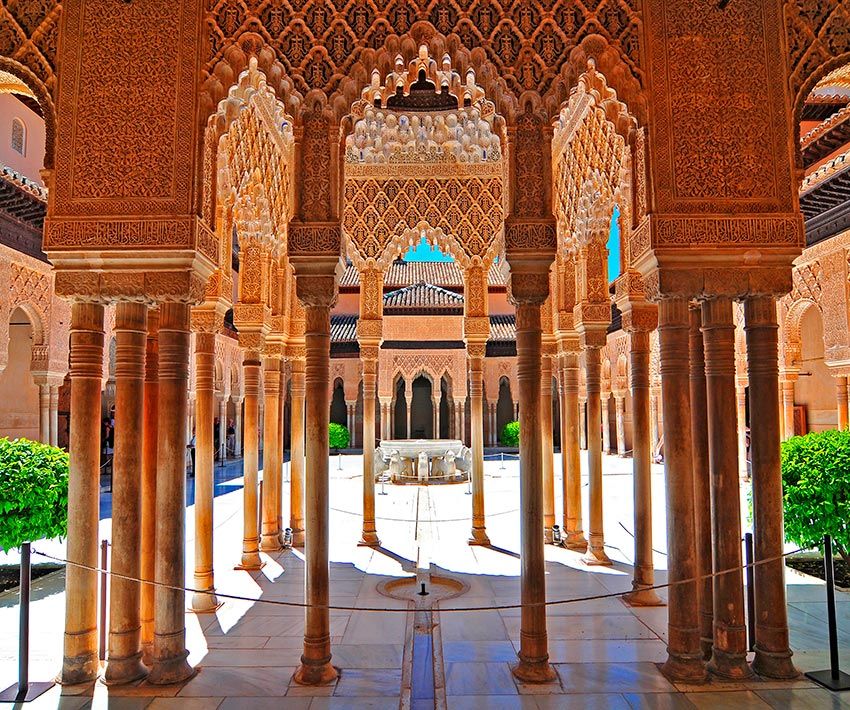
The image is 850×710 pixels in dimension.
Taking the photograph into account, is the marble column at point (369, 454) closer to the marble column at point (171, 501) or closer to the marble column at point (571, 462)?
the marble column at point (571, 462)

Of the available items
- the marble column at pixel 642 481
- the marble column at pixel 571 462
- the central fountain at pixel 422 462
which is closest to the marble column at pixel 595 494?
the marble column at pixel 571 462

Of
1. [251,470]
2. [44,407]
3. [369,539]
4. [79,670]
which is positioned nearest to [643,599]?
[369,539]

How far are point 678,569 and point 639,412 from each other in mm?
1790

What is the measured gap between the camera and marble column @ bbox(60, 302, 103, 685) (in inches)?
157

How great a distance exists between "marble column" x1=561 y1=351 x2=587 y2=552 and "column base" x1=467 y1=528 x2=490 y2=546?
1.05m

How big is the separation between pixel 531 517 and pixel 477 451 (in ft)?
14.0

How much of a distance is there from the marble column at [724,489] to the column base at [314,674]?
8.19ft

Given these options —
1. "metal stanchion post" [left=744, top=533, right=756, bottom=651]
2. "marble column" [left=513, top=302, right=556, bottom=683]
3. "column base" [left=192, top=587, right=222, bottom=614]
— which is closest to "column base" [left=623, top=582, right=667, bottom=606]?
"metal stanchion post" [left=744, top=533, right=756, bottom=651]

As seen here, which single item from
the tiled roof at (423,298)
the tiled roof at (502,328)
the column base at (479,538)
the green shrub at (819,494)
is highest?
the tiled roof at (423,298)

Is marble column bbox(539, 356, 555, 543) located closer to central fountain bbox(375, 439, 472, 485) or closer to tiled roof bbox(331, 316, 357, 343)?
central fountain bbox(375, 439, 472, 485)

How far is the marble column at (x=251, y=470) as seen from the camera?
7090 mm

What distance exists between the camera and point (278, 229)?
23.1ft

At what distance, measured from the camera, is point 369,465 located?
28.2ft

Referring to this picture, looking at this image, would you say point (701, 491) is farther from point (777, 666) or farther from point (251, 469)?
point (251, 469)
